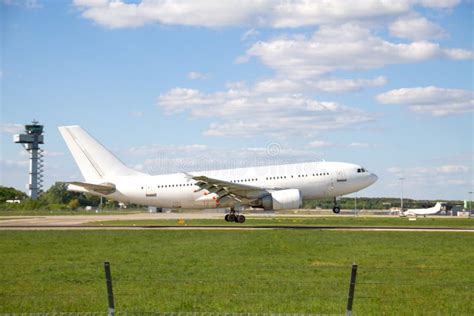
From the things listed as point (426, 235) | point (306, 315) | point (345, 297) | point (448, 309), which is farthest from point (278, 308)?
point (426, 235)

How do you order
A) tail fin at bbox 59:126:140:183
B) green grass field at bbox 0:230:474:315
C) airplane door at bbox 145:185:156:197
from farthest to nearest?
airplane door at bbox 145:185:156:197
tail fin at bbox 59:126:140:183
green grass field at bbox 0:230:474:315

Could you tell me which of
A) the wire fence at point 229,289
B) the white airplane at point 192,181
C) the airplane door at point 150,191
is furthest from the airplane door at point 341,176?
the wire fence at point 229,289

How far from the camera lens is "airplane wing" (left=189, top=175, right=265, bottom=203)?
43562mm

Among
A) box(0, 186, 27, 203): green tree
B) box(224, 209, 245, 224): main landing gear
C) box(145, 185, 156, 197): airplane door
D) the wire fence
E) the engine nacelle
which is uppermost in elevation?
box(0, 186, 27, 203): green tree

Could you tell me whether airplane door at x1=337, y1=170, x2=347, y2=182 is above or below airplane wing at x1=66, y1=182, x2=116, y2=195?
above

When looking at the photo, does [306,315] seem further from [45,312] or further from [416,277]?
[416,277]

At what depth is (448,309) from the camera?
42.9 ft

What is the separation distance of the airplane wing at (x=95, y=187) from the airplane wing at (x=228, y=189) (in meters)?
6.44

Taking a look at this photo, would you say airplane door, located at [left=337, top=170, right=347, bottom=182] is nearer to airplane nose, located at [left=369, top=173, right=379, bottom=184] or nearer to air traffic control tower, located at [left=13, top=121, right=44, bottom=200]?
airplane nose, located at [left=369, top=173, right=379, bottom=184]

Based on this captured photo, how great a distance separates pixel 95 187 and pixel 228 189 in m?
9.30

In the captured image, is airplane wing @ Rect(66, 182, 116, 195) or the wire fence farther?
airplane wing @ Rect(66, 182, 116, 195)

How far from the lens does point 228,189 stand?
4469cm

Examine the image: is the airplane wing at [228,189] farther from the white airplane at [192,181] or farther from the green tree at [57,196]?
the green tree at [57,196]

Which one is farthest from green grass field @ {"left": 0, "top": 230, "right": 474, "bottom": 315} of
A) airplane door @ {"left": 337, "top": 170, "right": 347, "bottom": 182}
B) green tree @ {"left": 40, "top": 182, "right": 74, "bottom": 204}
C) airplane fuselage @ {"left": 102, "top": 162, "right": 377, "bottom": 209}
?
green tree @ {"left": 40, "top": 182, "right": 74, "bottom": 204}
